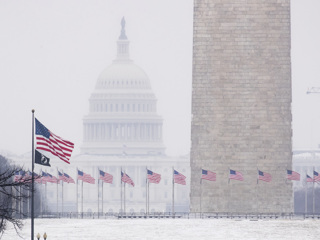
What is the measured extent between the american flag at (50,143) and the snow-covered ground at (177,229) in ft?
46.2

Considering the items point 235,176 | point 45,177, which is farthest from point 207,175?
point 45,177

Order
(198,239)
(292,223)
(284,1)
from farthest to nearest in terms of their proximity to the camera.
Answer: (284,1) → (292,223) → (198,239)

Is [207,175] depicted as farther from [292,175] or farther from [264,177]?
[292,175]

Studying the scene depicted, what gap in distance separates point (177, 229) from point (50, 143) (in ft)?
84.5

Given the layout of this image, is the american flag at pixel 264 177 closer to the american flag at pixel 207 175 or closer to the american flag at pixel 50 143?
the american flag at pixel 207 175

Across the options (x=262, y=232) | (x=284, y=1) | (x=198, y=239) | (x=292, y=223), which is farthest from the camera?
(x=284, y=1)

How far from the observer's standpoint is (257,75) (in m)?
115

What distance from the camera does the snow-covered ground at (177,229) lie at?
90.4 m

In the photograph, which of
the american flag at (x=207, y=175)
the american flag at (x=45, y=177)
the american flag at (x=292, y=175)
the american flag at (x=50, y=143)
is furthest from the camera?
the american flag at (x=45, y=177)

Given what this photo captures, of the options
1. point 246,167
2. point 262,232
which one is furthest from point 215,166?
point 262,232

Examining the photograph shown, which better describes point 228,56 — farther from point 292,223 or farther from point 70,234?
point 70,234

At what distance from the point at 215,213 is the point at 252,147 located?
17.0ft

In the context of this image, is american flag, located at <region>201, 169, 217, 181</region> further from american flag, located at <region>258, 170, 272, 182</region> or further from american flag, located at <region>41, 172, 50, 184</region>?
american flag, located at <region>41, 172, 50, 184</region>

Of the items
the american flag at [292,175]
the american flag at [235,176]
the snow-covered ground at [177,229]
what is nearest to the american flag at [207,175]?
the american flag at [235,176]
